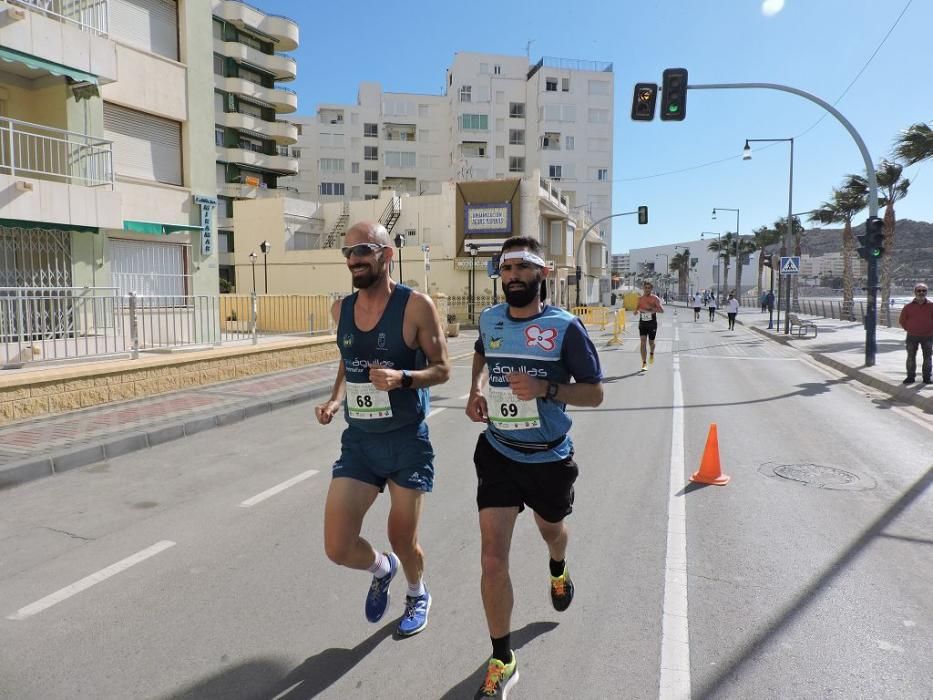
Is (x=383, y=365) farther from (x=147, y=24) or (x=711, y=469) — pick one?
(x=147, y=24)

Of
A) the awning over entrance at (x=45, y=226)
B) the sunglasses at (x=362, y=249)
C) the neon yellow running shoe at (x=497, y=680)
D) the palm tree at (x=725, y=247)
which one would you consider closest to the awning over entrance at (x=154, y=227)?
the awning over entrance at (x=45, y=226)

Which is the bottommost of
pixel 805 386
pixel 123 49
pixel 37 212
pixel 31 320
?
pixel 805 386

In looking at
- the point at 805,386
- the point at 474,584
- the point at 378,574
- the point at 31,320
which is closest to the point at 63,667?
the point at 378,574

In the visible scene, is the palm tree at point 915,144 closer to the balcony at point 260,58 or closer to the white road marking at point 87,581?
the white road marking at point 87,581

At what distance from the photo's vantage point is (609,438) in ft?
25.8

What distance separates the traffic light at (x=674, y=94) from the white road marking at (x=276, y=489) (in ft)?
39.1

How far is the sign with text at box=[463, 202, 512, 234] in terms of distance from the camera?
3444cm

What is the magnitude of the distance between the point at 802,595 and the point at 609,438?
4.22 metres

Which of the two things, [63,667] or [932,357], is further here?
[932,357]

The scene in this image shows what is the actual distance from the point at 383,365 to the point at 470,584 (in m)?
1.51

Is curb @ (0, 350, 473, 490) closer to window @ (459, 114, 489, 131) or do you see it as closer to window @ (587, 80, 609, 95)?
window @ (459, 114, 489, 131)

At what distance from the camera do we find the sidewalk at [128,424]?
6.49 m

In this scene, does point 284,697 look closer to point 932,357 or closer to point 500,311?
point 500,311

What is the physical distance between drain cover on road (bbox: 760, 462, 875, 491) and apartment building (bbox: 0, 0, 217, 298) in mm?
9608
